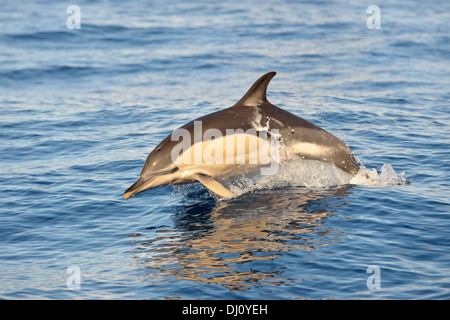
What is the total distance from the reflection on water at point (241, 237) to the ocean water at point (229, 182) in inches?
1.4

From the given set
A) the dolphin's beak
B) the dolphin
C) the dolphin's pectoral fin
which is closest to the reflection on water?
the dolphin's pectoral fin

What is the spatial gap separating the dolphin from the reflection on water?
0.58 meters

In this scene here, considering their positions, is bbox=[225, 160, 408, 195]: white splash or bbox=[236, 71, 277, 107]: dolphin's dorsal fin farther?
bbox=[225, 160, 408, 195]: white splash

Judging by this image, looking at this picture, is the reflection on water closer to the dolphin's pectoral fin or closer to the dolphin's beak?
the dolphin's pectoral fin

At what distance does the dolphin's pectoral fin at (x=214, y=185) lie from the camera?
1099 cm

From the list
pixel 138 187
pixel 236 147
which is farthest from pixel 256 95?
pixel 138 187

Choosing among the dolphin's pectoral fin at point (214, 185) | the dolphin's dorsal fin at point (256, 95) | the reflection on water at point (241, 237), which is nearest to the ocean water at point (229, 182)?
the reflection on water at point (241, 237)

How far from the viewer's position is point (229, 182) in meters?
12.2

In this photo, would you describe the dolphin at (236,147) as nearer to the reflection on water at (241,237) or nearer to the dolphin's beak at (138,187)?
the dolphin's beak at (138,187)

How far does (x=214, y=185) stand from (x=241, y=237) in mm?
1554

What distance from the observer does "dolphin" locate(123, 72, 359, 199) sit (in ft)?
37.4
